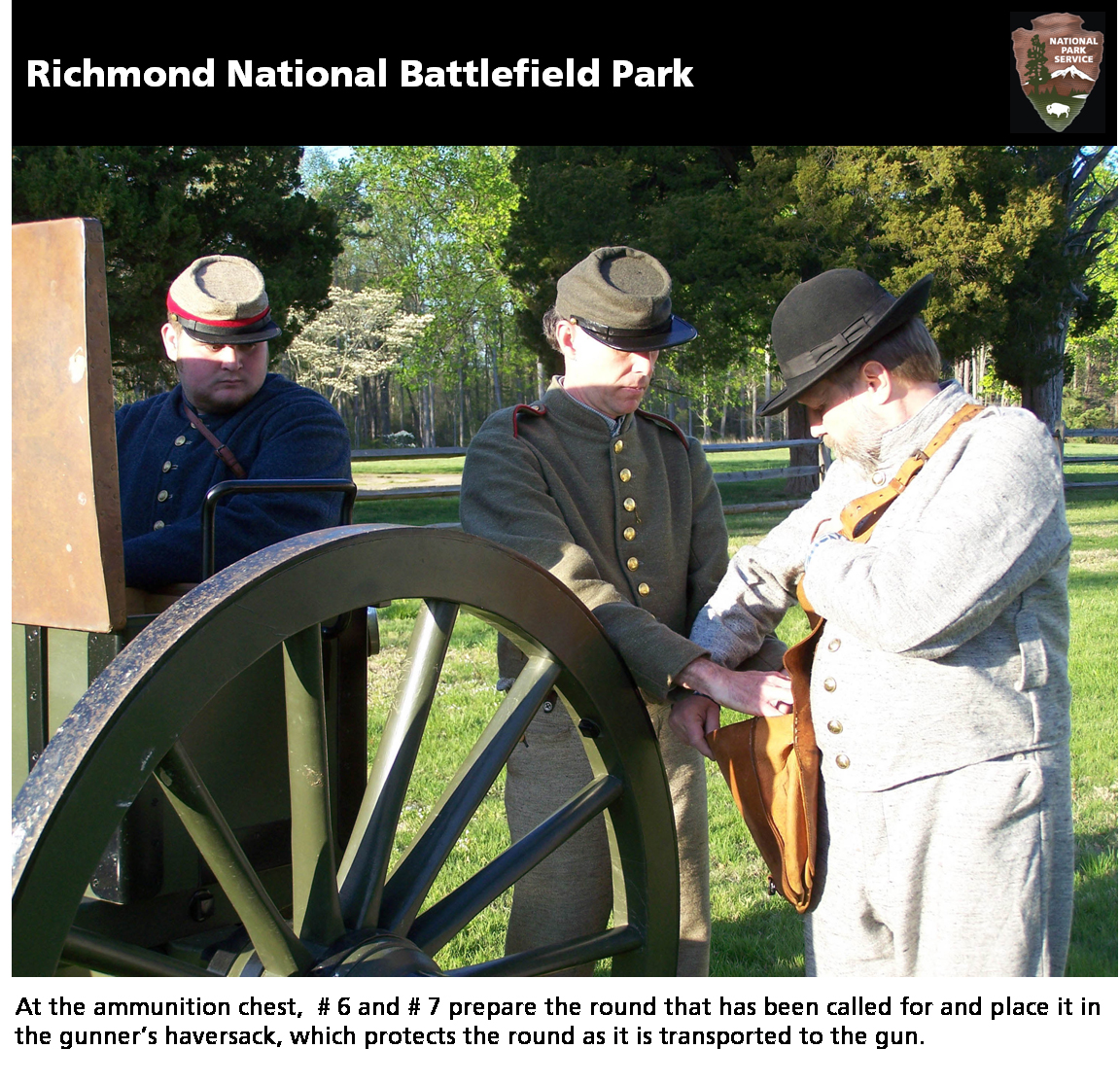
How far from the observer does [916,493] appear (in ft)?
6.40

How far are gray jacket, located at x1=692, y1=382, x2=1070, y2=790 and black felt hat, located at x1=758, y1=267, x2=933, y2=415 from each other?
0.59 feet

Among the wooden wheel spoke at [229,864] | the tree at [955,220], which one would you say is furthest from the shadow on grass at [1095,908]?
the tree at [955,220]

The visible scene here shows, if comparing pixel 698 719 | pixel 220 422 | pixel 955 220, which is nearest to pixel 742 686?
pixel 698 719

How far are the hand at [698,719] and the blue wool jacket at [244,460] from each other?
911mm

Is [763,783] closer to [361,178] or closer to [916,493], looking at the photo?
[916,493]

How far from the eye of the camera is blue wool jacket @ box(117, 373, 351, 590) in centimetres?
253

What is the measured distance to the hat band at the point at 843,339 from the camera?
80.4 inches

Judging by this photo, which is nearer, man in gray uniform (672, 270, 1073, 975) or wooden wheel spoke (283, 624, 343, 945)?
wooden wheel spoke (283, 624, 343, 945)

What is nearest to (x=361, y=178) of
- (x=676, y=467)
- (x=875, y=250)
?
(x=875, y=250)

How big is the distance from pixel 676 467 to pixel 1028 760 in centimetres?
122

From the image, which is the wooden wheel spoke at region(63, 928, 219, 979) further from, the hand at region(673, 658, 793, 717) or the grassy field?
the grassy field

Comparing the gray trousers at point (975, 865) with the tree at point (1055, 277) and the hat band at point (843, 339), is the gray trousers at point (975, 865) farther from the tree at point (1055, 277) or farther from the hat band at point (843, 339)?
the tree at point (1055, 277)

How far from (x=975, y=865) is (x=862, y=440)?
0.81 metres
